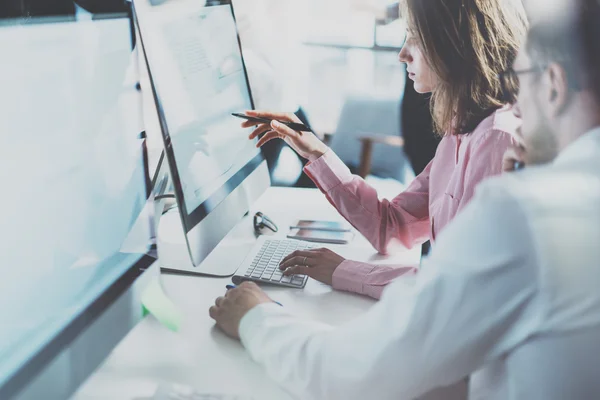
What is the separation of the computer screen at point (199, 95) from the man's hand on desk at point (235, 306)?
14 centimetres

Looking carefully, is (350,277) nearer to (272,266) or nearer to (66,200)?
(272,266)

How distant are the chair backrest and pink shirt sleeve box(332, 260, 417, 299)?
1764mm

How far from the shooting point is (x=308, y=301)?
984mm

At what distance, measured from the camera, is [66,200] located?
2.08 feet

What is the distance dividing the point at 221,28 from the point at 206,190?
392 millimetres

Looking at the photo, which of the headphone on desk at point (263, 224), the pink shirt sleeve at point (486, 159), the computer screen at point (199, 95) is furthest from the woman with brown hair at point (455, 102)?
the headphone on desk at point (263, 224)

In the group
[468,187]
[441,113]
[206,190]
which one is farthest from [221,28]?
[468,187]

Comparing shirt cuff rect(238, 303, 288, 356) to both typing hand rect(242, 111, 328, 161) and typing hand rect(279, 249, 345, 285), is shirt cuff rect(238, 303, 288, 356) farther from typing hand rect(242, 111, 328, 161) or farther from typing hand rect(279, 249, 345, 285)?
typing hand rect(242, 111, 328, 161)

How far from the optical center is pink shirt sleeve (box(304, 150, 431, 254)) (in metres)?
1.27

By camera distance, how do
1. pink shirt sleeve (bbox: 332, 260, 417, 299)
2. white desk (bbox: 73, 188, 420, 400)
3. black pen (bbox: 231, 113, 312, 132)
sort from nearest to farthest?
1. white desk (bbox: 73, 188, 420, 400)
2. pink shirt sleeve (bbox: 332, 260, 417, 299)
3. black pen (bbox: 231, 113, 312, 132)

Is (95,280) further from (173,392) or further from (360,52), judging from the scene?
(360,52)

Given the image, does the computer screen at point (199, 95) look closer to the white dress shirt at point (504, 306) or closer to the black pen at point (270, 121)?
the black pen at point (270, 121)

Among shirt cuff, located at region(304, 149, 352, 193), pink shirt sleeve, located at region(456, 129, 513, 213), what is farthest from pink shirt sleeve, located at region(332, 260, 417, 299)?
shirt cuff, located at region(304, 149, 352, 193)

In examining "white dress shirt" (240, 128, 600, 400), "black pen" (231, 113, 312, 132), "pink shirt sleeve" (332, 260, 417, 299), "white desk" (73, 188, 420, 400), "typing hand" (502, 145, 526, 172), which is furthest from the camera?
"black pen" (231, 113, 312, 132)
